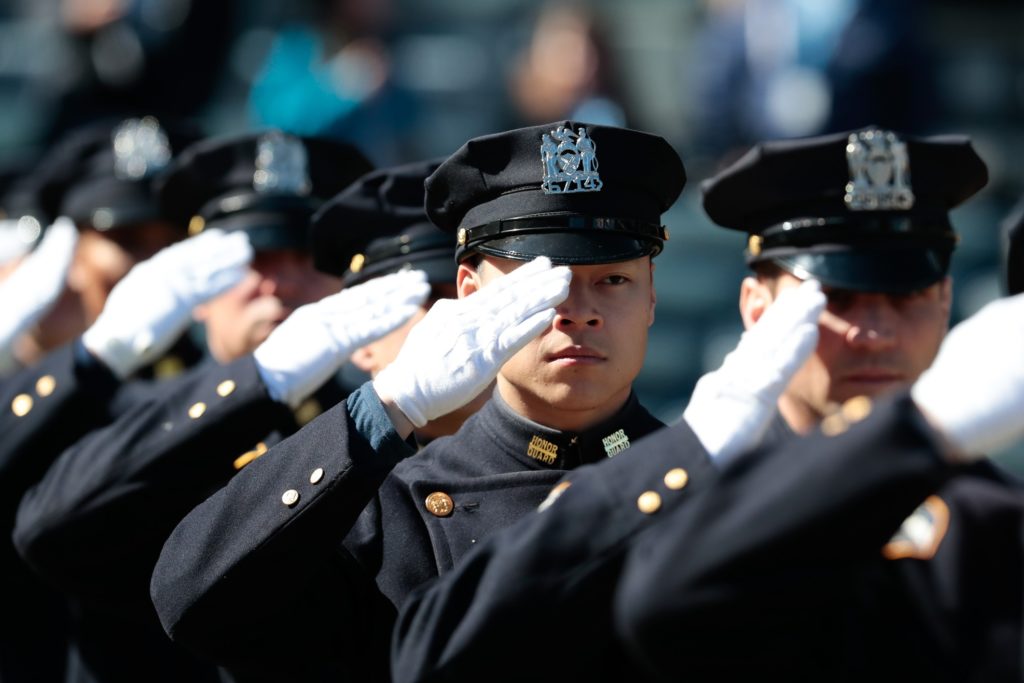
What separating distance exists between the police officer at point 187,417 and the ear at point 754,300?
2.56 feet

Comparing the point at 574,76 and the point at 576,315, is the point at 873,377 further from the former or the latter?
the point at 574,76

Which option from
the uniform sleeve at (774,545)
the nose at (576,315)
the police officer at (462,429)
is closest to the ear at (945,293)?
the police officer at (462,429)

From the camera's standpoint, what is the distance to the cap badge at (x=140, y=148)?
216 inches

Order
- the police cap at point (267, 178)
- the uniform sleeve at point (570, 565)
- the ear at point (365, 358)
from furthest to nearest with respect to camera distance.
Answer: the police cap at point (267, 178), the ear at point (365, 358), the uniform sleeve at point (570, 565)

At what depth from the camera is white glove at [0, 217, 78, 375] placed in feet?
16.1

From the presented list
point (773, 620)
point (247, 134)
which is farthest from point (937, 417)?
point (247, 134)

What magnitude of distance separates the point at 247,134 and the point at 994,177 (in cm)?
500

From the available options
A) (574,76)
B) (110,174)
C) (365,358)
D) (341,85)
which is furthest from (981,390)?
(341,85)

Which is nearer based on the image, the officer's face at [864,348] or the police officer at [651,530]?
the police officer at [651,530]

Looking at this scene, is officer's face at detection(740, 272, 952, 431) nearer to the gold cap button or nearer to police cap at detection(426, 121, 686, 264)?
police cap at detection(426, 121, 686, 264)

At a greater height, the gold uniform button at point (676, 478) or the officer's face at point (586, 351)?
the gold uniform button at point (676, 478)

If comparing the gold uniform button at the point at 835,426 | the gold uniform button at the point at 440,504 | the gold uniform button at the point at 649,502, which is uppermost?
the gold uniform button at the point at 835,426

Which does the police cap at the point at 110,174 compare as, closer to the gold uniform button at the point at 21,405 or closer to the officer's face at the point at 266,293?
the officer's face at the point at 266,293

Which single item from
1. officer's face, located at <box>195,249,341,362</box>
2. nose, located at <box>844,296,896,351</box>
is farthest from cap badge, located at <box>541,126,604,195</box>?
officer's face, located at <box>195,249,341,362</box>
